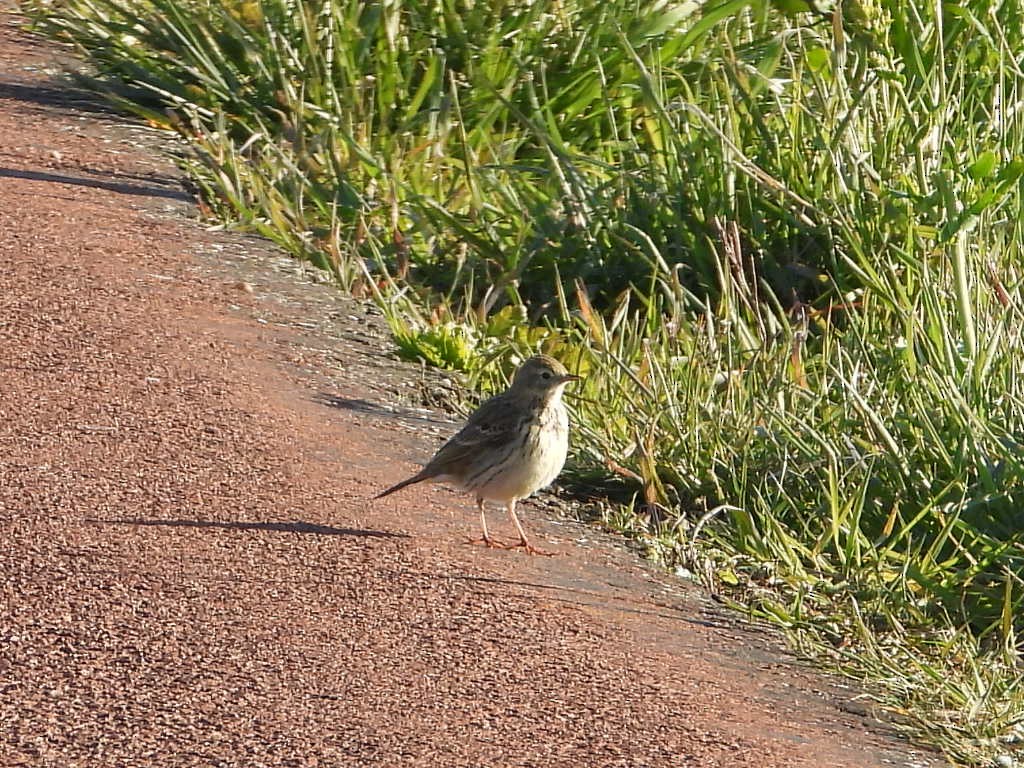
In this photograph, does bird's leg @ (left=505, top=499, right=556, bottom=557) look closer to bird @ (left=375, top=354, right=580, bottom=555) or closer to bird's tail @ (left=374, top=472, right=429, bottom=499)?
bird @ (left=375, top=354, right=580, bottom=555)

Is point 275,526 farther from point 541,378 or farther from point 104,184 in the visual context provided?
point 104,184

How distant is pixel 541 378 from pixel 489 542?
60cm

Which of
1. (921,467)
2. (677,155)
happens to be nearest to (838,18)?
(677,155)

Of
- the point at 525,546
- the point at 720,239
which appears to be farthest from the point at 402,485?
the point at 720,239

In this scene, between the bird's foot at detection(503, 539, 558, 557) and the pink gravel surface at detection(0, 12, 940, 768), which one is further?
the bird's foot at detection(503, 539, 558, 557)

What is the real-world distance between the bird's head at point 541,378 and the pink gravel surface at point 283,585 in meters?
0.42

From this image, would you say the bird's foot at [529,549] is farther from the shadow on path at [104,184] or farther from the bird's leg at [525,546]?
the shadow on path at [104,184]

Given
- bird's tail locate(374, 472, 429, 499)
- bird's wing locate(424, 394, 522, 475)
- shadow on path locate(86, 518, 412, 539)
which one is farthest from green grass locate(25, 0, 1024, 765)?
shadow on path locate(86, 518, 412, 539)

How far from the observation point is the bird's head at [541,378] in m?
5.56

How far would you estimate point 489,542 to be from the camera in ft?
17.3

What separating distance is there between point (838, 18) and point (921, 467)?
1822mm

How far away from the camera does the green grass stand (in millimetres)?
5379

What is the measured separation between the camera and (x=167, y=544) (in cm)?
487

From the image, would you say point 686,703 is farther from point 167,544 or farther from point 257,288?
point 257,288
